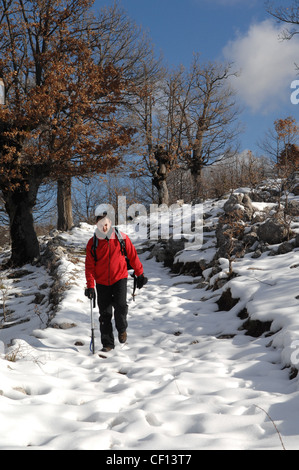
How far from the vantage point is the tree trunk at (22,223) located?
13078 mm

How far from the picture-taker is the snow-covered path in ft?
8.62

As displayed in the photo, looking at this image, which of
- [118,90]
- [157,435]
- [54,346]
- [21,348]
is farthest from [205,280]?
[118,90]

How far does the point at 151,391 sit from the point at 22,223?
35.1 ft

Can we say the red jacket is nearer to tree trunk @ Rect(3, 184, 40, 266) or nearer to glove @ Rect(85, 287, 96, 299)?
glove @ Rect(85, 287, 96, 299)

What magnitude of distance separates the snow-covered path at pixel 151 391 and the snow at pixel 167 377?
1 centimetres

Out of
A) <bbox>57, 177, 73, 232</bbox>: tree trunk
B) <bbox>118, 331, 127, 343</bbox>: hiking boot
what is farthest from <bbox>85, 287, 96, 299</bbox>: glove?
<bbox>57, 177, 73, 232</bbox>: tree trunk

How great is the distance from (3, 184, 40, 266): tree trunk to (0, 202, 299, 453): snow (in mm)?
5902

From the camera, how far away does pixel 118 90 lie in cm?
1360

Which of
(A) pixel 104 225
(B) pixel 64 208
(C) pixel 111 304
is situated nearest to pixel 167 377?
(C) pixel 111 304

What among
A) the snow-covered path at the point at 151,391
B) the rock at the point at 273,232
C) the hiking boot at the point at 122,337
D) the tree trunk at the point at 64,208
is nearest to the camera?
the snow-covered path at the point at 151,391

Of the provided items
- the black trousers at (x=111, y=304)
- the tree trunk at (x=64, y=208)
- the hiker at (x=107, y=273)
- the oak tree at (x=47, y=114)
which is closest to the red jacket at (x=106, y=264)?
the hiker at (x=107, y=273)

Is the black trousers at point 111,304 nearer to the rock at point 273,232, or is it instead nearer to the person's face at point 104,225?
the person's face at point 104,225

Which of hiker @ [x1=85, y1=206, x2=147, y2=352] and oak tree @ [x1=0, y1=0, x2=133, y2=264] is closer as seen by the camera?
hiker @ [x1=85, y1=206, x2=147, y2=352]
